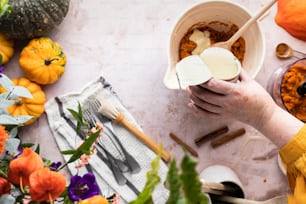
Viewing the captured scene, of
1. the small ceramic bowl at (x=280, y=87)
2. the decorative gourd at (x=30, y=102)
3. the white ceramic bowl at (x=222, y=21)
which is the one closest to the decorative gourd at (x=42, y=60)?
the decorative gourd at (x=30, y=102)

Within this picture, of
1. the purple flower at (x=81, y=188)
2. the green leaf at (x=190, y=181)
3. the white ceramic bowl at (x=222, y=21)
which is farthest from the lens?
the white ceramic bowl at (x=222, y=21)

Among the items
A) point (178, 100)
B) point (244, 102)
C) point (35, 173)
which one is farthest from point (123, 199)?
point (35, 173)

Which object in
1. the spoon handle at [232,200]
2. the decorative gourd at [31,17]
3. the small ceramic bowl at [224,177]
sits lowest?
the spoon handle at [232,200]

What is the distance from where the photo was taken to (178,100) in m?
1.07

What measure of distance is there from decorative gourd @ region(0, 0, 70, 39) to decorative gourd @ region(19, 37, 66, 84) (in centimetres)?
3

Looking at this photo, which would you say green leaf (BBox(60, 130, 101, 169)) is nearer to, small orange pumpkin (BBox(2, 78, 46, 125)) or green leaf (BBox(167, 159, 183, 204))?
small orange pumpkin (BBox(2, 78, 46, 125))

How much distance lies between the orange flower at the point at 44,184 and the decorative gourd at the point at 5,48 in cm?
50

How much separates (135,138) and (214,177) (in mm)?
189

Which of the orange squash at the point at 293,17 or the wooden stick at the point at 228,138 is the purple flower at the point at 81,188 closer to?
the wooden stick at the point at 228,138

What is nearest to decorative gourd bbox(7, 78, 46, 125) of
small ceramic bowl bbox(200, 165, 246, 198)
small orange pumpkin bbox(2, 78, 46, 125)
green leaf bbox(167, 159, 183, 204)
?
small orange pumpkin bbox(2, 78, 46, 125)

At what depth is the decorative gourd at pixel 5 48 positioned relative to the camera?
3.35ft

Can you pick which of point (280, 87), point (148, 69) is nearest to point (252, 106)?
point (280, 87)

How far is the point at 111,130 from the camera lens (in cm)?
105

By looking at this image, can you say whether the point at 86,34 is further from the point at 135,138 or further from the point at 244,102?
the point at 244,102
